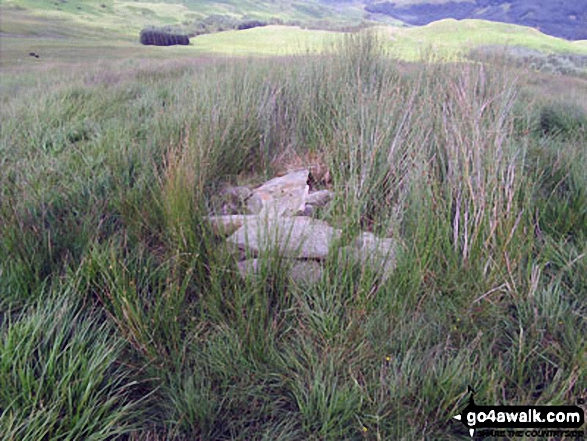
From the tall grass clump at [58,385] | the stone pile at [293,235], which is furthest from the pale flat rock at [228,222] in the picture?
the tall grass clump at [58,385]

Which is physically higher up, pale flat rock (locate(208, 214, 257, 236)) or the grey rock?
pale flat rock (locate(208, 214, 257, 236))

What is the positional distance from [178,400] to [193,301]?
0.54 m

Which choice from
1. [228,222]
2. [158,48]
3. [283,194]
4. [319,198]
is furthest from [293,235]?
[158,48]

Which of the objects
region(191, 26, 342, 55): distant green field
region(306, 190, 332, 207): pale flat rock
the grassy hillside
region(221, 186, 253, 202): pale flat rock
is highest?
the grassy hillside

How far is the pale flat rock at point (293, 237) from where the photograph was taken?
194cm

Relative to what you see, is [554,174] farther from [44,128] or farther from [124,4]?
[124,4]

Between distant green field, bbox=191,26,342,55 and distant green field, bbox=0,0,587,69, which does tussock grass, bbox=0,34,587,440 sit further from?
distant green field, bbox=191,26,342,55

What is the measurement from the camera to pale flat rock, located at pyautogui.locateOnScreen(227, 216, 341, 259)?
1936 mm

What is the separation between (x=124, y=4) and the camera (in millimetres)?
68062

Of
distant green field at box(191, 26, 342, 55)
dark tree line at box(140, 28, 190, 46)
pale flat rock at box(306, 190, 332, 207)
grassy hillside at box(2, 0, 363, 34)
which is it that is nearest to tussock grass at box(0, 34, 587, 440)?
pale flat rock at box(306, 190, 332, 207)

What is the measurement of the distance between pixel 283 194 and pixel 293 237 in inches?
31.7

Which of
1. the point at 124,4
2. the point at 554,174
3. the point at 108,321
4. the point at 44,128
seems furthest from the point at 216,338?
the point at 124,4

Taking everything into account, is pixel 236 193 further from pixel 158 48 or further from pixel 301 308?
pixel 158 48

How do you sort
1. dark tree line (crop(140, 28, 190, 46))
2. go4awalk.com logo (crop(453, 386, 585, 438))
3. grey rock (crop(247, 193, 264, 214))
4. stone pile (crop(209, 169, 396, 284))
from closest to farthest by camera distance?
go4awalk.com logo (crop(453, 386, 585, 438))
stone pile (crop(209, 169, 396, 284))
grey rock (crop(247, 193, 264, 214))
dark tree line (crop(140, 28, 190, 46))
